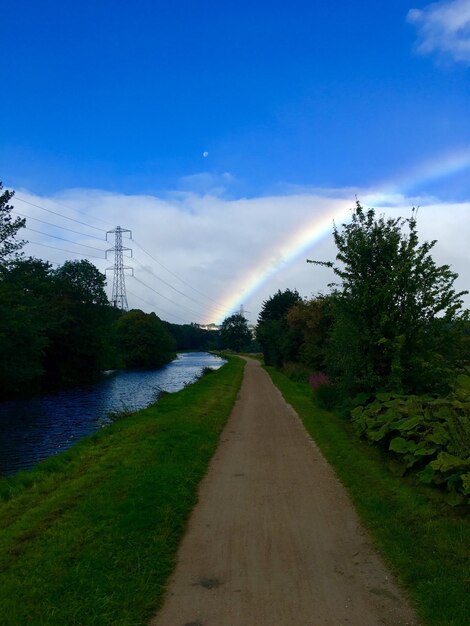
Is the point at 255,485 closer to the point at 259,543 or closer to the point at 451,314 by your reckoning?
the point at 259,543

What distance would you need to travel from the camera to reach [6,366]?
2962cm

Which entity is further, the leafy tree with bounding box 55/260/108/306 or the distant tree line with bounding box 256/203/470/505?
the leafy tree with bounding box 55/260/108/306

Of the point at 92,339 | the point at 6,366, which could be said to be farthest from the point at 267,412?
the point at 92,339

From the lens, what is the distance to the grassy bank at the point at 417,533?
3970mm

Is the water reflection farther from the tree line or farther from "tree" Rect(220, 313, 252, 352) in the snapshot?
"tree" Rect(220, 313, 252, 352)

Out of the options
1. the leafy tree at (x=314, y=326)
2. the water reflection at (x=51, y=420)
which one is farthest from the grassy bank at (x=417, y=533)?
the leafy tree at (x=314, y=326)

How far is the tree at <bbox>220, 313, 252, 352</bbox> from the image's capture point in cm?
15300

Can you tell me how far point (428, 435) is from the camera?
710 cm

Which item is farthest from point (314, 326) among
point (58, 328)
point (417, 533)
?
point (58, 328)

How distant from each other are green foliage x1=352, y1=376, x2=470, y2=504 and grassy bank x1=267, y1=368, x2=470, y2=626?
0.27 m

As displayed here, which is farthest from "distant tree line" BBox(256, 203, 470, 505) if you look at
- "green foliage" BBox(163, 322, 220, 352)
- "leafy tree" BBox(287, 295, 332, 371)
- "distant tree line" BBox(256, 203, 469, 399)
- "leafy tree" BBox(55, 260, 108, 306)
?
"green foliage" BBox(163, 322, 220, 352)

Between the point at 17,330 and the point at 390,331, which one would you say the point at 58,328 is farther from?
the point at 390,331

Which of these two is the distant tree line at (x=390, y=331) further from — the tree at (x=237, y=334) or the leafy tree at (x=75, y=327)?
the tree at (x=237, y=334)

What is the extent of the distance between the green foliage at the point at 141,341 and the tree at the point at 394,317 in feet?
206
